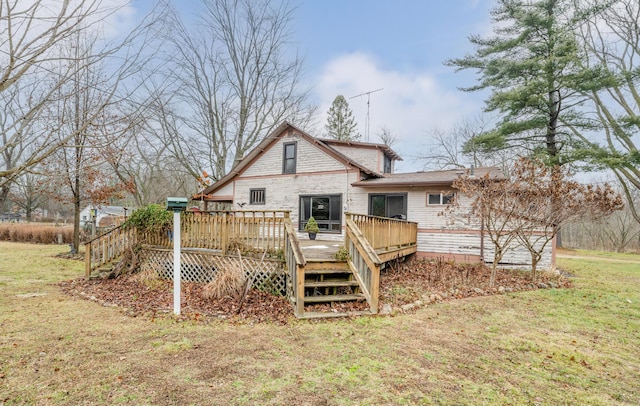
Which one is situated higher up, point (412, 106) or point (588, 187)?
point (412, 106)

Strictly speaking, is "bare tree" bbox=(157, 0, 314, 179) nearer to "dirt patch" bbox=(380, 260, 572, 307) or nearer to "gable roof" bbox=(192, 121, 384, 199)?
"gable roof" bbox=(192, 121, 384, 199)

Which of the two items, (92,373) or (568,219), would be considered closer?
(92,373)

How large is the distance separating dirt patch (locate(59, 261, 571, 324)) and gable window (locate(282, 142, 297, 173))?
679 cm

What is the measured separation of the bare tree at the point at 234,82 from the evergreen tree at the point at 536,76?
35.6 ft

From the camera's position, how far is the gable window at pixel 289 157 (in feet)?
47.8

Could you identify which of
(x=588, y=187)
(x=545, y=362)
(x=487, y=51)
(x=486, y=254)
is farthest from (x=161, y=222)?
(x=487, y=51)

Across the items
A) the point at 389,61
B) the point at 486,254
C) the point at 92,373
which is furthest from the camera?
the point at 389,61

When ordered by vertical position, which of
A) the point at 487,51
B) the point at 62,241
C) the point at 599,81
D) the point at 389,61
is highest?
the point at 487,51

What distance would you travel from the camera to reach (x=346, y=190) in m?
13.3

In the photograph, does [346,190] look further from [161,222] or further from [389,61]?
[389,61]

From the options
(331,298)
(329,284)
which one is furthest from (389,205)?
(331,298)

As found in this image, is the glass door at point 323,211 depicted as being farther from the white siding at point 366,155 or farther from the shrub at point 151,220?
the shrub at point 151,220

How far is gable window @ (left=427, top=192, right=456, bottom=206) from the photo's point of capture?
1161 cm

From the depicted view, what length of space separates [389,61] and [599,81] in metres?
10.3
